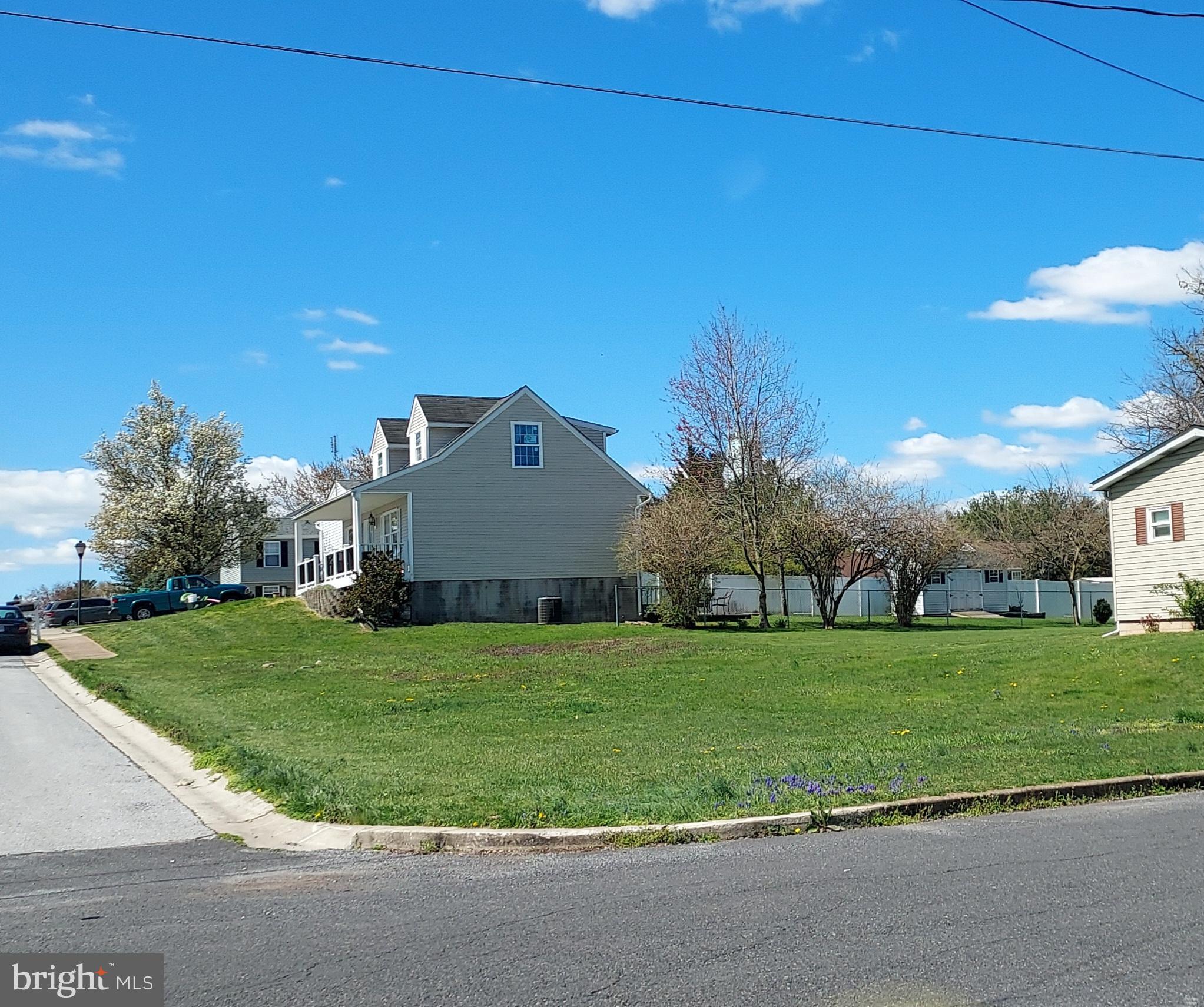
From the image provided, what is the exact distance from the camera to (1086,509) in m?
57.7

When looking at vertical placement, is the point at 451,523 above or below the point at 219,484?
below

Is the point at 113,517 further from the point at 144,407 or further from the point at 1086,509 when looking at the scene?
the point at 1086,509

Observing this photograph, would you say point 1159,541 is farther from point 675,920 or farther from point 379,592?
point 675,920

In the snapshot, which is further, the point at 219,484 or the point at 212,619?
the point at 219,484

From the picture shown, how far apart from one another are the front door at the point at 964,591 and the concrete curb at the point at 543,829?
4636 cm

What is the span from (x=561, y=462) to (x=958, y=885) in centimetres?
3395

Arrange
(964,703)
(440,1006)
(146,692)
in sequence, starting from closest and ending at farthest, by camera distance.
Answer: (440,1006) → (964,703) → (146,692)

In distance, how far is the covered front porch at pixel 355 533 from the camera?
38.7 meters

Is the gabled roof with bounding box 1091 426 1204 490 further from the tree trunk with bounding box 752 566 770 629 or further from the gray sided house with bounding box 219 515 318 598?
the gray sided house with bounding box 219 515 318 598

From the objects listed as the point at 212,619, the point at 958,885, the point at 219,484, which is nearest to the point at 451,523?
the point at 212,619

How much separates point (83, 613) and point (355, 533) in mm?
19527

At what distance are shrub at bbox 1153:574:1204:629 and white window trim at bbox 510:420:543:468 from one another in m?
20.7

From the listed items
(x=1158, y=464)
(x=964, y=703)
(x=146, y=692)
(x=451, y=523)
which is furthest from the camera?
(x=451, y=523)

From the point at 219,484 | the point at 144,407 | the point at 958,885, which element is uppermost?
the point at 144,407
